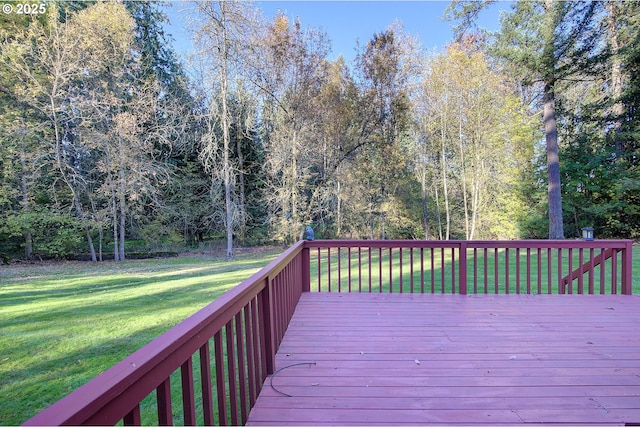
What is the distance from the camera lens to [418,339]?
2836 mm

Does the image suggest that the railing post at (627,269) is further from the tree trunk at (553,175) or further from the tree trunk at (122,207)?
the tree trunk at (122,207)

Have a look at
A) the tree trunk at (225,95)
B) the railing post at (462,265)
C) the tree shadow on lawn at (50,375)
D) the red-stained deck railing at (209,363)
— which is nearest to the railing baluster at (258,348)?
the red-stained deck railing at (209,363)

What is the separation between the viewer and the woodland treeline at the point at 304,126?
10414mm

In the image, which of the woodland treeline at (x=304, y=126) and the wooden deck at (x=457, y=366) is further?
the woodland treeline at (x=304, y=126)

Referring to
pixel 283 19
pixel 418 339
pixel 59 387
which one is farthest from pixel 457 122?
pixel 59 387

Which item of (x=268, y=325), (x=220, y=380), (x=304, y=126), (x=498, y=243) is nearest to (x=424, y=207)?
(x=304, y=126)

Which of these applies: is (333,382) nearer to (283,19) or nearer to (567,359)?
(567,359)

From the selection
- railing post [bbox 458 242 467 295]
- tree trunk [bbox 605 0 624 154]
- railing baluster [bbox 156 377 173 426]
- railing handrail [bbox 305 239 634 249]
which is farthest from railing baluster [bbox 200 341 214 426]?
tree trunk [bbox 605 0 624 154]

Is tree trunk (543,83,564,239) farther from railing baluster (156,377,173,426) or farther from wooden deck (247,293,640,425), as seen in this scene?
railing baluster (156,377,173,426)

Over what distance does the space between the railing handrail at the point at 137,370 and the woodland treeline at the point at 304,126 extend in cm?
1028

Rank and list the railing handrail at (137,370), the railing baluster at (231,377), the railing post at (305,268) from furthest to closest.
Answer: the railing post at (305,268) → the railing baluster at (231,377) → the railing handrail at (137,370)

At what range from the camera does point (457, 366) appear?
2332 millimetres

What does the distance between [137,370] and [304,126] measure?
11.3 metres

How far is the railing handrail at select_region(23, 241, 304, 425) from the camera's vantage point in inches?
24.6
